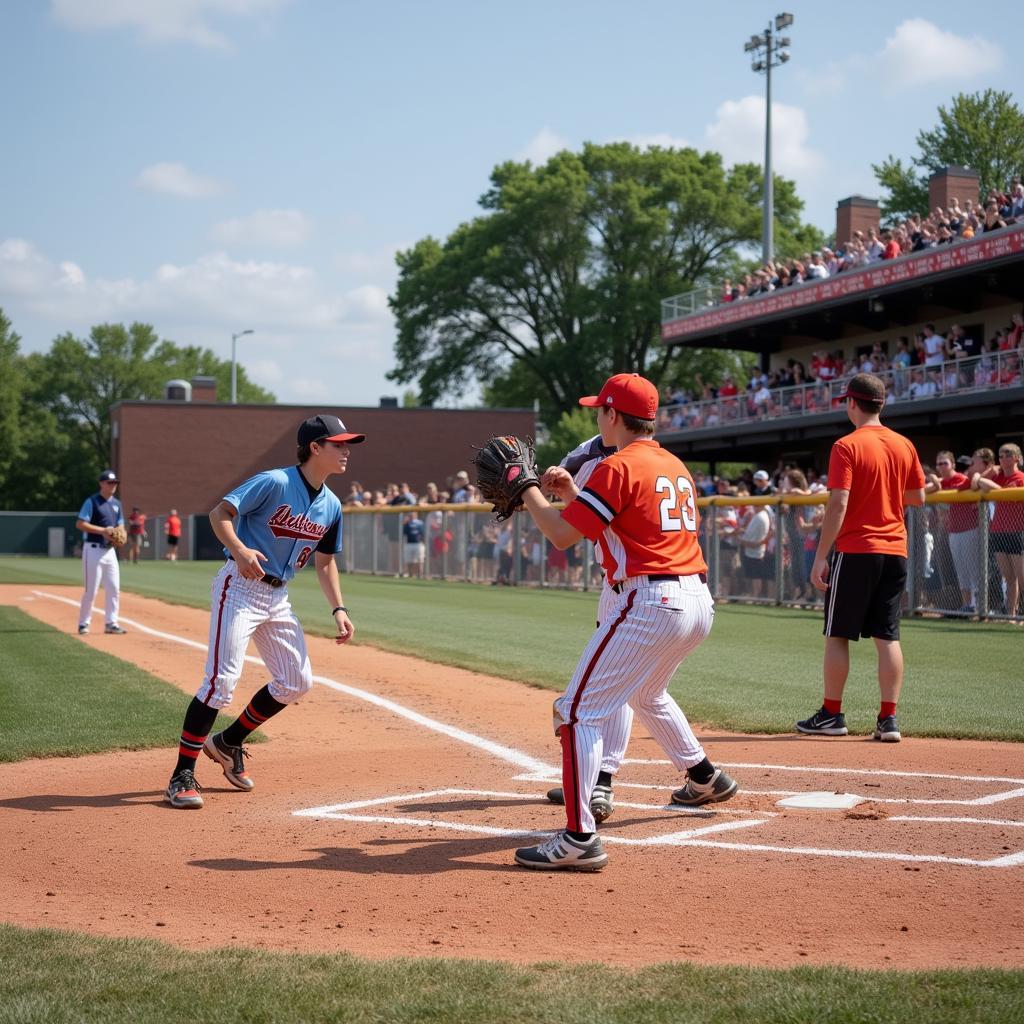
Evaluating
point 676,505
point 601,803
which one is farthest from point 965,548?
point 676,505

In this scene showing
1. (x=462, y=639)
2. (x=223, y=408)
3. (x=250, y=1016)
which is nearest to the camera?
(x=250, y=1016)

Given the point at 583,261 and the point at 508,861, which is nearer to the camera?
the point at 508,861

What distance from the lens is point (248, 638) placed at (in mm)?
6488

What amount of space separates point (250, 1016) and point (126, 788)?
146 inches

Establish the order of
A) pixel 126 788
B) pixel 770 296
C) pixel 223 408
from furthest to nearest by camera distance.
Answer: pixel 223 408, pixel 770 296, pixel 126 788

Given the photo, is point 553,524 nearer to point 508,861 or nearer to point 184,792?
point 508,861

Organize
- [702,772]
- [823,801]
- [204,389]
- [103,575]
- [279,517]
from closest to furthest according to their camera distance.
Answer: [702,772] → [823,801] → [279,517] → [103,575] → [204,389]

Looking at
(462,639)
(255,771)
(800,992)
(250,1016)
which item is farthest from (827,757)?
(462,639)

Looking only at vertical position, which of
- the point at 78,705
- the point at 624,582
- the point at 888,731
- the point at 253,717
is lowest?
the point at 78,705

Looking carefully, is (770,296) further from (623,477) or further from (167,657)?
(623,477)

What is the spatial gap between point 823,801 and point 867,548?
2.13 m

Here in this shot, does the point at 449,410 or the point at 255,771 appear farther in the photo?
the point at 449,410

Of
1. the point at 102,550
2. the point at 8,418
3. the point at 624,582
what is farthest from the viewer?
the point at 8,418

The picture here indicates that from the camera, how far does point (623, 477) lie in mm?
A: 4988
